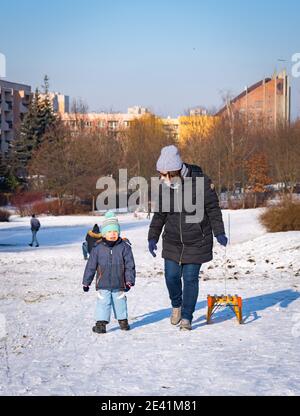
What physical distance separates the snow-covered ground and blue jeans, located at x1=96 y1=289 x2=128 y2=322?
0.67ft

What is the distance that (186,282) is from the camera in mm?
8047

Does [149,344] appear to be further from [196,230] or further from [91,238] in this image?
[91,238]

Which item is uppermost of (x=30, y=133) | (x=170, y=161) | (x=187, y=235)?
(x=30, y=133)

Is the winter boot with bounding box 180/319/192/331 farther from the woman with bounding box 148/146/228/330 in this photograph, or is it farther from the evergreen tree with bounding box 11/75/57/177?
the evergreen tree with bounding box 11/75/57/177

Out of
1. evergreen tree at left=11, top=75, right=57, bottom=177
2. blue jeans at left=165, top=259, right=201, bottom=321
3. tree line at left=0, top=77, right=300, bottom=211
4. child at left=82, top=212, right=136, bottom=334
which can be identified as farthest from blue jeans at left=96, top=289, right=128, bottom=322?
evergreen tree at left=11, top=75, right=57, bottom=177

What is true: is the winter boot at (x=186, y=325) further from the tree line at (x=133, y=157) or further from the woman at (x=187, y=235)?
the tree line at (x=133, y=157)

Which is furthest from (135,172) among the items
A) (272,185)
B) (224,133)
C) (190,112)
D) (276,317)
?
(276,317)

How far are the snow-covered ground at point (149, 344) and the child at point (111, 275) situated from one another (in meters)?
0.24

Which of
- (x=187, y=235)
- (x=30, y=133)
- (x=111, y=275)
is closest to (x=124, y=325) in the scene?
(x=111, y=275)

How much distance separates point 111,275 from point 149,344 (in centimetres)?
109

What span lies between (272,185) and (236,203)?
6796mm

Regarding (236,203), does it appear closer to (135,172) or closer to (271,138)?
(271,138)

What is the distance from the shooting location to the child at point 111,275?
820 cm
